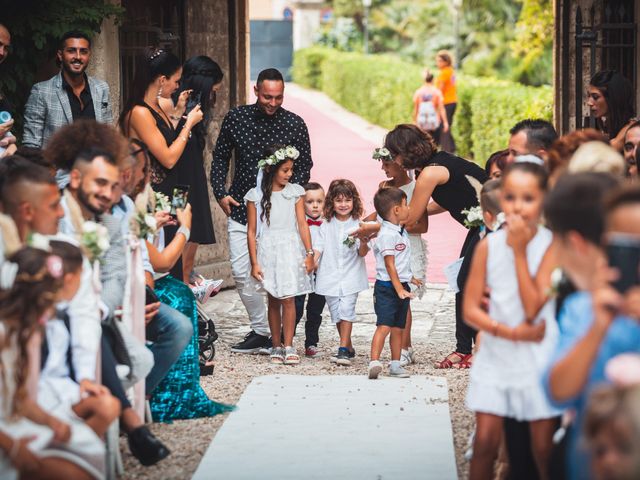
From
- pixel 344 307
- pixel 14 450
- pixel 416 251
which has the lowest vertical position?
pixel 344 307

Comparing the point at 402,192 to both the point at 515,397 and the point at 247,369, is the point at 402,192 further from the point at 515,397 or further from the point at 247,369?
the point at 515,397

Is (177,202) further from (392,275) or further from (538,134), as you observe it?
(538,134)

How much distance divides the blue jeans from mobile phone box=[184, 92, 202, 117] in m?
2.32

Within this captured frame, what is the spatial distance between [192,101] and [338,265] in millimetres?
→ 1444

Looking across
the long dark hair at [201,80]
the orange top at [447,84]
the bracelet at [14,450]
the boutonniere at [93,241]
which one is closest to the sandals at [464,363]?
the long dark hair at [201,80]

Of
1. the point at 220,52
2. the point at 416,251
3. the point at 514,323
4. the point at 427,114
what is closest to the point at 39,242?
the point at 514,323

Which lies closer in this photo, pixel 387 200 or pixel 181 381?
pixel 181 381

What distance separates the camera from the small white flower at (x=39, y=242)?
15.9 feet

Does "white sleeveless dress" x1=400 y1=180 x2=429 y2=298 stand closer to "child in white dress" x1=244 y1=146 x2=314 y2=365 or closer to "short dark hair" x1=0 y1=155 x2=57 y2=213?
"child in white dress" x1=244 y1=146 x2=314 y2=365

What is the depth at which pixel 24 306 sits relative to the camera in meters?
4.56

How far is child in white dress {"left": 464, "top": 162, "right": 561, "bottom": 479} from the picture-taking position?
4.80 meters

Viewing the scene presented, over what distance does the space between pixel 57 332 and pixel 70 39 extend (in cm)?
361

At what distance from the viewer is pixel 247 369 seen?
8273 millimetres

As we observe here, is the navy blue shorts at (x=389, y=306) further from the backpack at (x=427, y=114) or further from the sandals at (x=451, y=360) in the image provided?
the backpack at (x=427, y=114)
